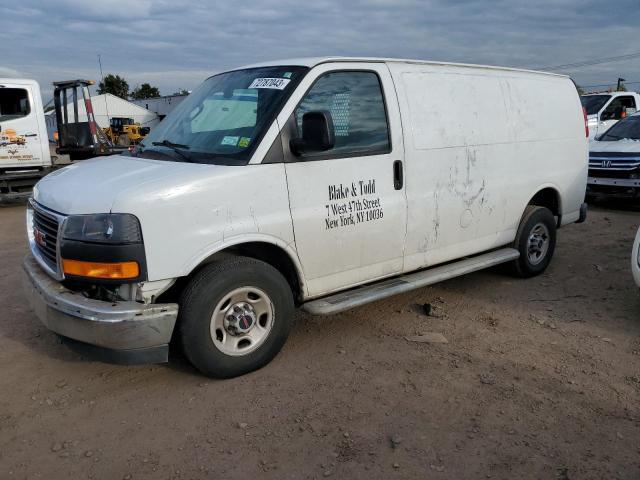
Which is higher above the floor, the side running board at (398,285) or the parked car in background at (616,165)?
the parked car in background at (616,165)

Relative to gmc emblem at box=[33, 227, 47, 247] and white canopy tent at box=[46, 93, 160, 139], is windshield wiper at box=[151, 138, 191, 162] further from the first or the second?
white canopy tent at box=[46, 93, 160, 139]

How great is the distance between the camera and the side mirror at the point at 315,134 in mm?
3566

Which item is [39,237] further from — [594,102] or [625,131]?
[594,102]

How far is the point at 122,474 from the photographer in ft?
9.13

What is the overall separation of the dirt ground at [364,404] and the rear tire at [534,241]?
78 cm

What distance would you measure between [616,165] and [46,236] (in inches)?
368

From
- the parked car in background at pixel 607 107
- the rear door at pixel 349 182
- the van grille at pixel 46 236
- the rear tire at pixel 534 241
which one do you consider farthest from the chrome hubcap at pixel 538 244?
the parked car in background at pixel 607 107

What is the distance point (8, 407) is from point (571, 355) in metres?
3.91

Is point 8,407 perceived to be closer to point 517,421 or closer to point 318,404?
point 318,404

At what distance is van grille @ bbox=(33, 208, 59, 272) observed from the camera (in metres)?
3.46

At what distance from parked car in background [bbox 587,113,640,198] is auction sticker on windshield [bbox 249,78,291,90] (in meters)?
7.88

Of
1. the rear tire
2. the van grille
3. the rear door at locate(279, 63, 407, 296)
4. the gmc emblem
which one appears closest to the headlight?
the van grille

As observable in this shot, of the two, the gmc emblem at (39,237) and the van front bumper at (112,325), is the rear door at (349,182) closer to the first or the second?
the van front bumper at (112,325)

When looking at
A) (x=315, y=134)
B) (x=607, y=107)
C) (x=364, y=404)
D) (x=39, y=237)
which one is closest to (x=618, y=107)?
(x=607, y=107)
